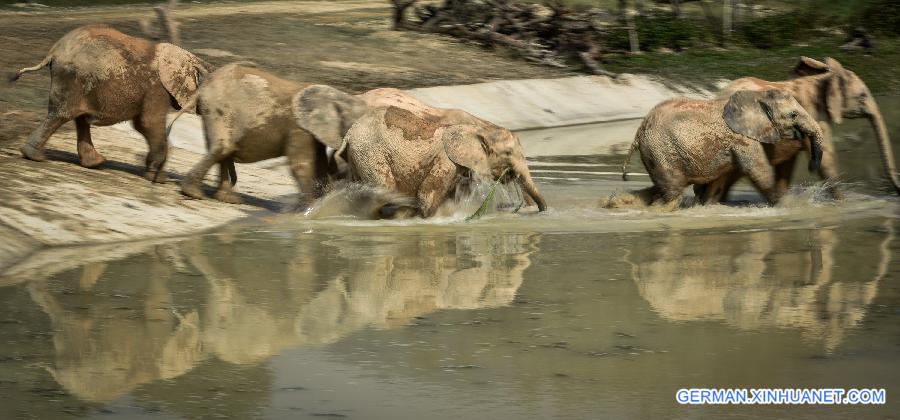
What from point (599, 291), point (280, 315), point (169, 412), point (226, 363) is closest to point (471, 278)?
point (599, 291)

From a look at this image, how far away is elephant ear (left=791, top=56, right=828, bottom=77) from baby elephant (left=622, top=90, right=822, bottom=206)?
0.98 meters

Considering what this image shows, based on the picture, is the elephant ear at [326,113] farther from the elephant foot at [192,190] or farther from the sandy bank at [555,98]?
the sandy bank at [555,98]

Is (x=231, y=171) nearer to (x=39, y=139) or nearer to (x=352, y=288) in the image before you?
(x=39, y=139)

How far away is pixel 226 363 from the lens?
7.79 m

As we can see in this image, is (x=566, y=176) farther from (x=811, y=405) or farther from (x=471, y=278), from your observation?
(x=811, y=405)

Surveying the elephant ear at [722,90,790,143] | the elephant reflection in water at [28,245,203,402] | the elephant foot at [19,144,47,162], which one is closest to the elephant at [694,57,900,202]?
the elephant ear at [722,90,790,143]

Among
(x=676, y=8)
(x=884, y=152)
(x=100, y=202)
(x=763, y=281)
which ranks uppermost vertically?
(x=763, y=281)

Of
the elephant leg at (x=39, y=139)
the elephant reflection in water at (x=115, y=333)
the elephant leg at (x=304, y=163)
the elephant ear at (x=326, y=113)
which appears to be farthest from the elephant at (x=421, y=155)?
the elephant leg at (x=39, y=139)

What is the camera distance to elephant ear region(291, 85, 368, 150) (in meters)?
12.7

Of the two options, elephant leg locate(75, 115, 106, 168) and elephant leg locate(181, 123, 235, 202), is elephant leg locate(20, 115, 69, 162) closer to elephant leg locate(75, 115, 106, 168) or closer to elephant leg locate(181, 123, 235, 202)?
elephant leg locate(75, 115, 106, 168)

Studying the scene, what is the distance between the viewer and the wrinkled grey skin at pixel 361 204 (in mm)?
12547

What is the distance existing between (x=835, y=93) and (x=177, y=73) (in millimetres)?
6004

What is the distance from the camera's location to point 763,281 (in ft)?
31.9

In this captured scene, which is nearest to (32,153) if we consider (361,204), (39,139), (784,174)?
(39,139)
